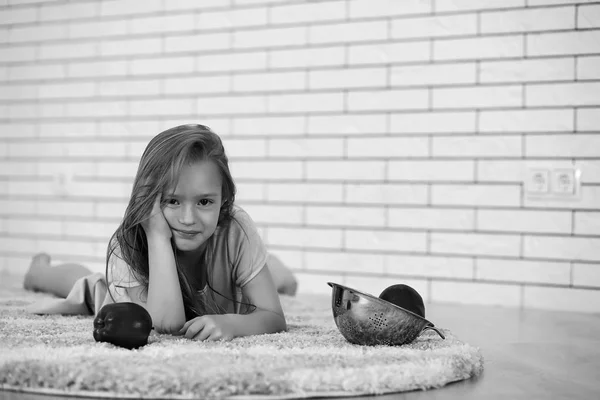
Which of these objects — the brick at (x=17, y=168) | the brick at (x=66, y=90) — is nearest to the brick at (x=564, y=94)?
the brick at (x=66, y=90)

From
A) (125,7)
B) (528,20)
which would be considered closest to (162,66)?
(125,7)

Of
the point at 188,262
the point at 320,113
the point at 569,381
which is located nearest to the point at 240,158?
the point at 320,113

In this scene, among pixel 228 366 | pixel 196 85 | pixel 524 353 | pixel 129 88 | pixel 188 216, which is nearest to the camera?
pixel 228 366

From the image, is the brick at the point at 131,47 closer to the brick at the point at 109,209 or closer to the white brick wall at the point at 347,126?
the white brick wall at the point at 347,126

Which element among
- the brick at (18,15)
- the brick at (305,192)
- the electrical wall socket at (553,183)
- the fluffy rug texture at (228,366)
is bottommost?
the fluffy rug texture at (228,366)

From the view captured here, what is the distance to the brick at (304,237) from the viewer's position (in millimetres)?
3016

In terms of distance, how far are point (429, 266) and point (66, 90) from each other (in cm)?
188

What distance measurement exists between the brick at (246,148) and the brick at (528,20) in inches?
38.9

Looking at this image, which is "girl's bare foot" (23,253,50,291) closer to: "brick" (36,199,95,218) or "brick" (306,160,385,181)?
"brick" (36,199,95,218)

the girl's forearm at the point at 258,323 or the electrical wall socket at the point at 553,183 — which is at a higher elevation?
the electrical wall socket at the point at 553,183

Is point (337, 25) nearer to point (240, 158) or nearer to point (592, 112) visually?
point (240, 158)

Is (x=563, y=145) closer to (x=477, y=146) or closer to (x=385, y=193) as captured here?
(x=477, y=146)

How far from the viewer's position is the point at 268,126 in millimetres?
3129

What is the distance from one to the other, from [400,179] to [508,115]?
0.46m
